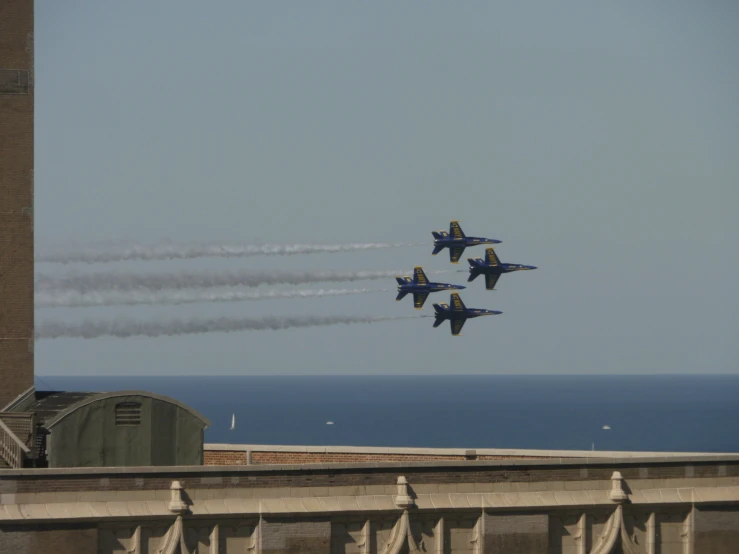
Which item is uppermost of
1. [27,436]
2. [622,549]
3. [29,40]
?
[29,40]

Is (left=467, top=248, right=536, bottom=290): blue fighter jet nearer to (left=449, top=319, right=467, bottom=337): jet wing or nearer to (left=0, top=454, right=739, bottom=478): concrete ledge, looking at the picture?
(left=449, top=319, right=467, bottom=337): jet wing

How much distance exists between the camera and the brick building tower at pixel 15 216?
45656 millimetres

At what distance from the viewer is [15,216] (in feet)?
151

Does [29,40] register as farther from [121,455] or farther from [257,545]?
[257,545]

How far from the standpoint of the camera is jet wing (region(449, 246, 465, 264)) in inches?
4427

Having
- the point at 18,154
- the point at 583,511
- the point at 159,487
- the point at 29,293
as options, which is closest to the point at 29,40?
the point at 18,154

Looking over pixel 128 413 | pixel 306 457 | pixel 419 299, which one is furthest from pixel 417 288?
pixel 128 413

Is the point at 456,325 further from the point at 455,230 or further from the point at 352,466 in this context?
the point at 352,466

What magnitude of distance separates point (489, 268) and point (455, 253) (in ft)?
14.1

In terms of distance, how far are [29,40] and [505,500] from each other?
78.7 feet

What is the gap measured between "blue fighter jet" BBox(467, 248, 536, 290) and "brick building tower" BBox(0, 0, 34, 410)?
71128 millimetres

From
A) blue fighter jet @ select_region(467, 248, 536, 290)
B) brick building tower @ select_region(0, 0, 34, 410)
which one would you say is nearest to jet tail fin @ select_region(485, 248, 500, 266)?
blue fighter jet @ select_region(467, 248, 536, 290)

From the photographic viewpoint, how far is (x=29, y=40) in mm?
47781

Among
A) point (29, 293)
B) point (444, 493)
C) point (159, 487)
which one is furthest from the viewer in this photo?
point (29, 293)
